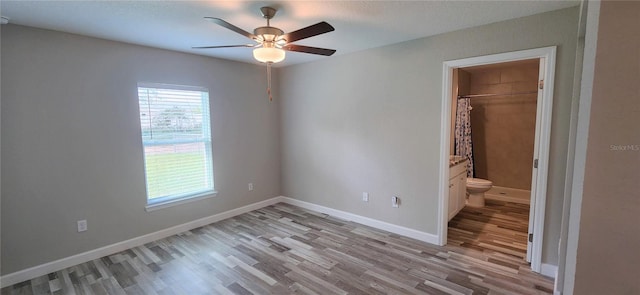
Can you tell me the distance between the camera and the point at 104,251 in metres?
2.94

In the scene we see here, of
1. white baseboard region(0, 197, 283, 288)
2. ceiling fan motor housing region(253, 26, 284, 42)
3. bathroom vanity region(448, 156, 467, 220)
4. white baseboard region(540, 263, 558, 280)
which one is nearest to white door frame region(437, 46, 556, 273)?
white baseboard region(540, 263, 558, 280)

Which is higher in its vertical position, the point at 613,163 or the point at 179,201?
the point at 613,163

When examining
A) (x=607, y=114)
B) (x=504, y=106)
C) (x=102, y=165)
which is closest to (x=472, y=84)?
(x=504, y=106)

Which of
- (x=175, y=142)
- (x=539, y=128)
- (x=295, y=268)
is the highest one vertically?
(x=539, y=128)

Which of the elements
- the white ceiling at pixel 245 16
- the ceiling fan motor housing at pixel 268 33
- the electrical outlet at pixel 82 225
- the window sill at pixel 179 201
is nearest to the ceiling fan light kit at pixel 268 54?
the ceiling fan motor housing at pixel 268 33

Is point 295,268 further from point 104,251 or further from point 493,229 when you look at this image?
point 493,229

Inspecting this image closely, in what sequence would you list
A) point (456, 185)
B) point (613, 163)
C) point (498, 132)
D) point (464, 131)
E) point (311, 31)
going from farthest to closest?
1. point (498, 132)
2. point (464, 131)
3. point (456, 185)
4. point (311, 31)
5. point (613, 163)

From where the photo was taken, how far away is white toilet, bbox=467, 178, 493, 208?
166 inches

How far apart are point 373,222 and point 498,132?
10.2 ft

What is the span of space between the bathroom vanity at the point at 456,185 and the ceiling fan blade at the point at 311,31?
8.09 feet

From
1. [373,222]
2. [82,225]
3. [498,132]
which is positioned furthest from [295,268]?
[498,132]

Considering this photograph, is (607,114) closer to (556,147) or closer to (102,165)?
(556,147)

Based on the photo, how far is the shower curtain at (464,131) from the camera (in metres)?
4.74

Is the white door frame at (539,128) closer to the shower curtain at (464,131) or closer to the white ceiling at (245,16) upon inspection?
the white ceiling at (245,16)
